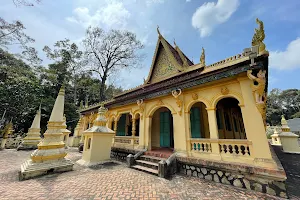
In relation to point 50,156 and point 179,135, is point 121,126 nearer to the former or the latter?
point 50,156

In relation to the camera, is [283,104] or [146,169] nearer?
[146,169]

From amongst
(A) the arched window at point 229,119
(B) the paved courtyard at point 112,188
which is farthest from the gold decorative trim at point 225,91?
(B) the paved courtyard at point 112,188

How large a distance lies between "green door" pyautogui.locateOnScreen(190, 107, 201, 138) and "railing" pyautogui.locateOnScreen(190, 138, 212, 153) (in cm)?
101

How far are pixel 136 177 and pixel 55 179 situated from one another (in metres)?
2.95

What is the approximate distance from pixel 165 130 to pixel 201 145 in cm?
303

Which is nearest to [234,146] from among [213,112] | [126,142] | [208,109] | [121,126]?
[213,112]

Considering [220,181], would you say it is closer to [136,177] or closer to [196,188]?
[196,188]

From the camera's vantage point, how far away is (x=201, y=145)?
5.36 meters

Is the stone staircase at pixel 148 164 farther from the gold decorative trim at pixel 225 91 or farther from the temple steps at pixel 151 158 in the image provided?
the gold decorative trim at pixel 225 91

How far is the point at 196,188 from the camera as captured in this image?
4.09 metres

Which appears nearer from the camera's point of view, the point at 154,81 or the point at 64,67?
the point at 154,81

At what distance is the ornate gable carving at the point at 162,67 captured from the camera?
956cm

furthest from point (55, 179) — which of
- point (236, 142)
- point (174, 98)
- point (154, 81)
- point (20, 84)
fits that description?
point (20, 84)

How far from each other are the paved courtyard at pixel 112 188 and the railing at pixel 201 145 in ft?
3.77
